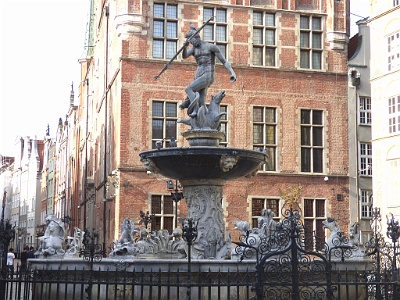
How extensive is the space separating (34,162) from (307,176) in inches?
2360

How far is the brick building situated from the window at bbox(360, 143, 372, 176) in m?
1.00

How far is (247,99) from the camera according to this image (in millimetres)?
31953

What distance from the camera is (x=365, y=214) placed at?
107 feet

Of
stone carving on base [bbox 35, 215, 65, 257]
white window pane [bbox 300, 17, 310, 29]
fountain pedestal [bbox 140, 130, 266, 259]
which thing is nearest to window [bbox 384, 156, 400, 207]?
white window pane [bbox 300, 17, 310, 29]

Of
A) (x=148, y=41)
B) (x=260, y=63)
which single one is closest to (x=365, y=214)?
(x=260, y=63)

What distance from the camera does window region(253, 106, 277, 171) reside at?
31.8 meters

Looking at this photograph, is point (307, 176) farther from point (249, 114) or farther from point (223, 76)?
point (223, 76)

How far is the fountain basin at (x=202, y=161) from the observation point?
14.1 metres

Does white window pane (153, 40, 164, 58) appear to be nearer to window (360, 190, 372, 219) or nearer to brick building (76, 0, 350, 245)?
brick building (76, 0, 350, 245)

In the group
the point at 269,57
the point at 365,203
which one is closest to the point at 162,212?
the point at 269,57

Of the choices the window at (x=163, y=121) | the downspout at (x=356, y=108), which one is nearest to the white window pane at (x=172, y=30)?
the window at (x=163, y=121)

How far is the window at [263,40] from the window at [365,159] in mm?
5968

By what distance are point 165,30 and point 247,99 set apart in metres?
4.88

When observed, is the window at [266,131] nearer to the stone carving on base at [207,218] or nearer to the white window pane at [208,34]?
the white window pane at [208,34]
